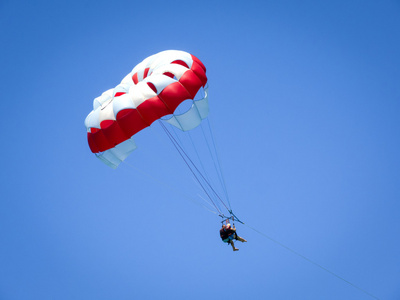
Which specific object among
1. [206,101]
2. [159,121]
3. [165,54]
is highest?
[165,54]

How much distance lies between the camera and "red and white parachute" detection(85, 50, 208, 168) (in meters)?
12.4

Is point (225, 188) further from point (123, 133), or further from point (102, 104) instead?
point (102, 104)

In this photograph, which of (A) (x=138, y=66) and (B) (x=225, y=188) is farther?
(A) (x=138, y=66)

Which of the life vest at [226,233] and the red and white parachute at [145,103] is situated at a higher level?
the red and white parachute at [145,103]

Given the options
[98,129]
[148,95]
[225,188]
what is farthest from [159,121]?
[225,188]

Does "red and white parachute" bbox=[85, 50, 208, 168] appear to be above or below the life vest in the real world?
above

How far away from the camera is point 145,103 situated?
12.3 metres

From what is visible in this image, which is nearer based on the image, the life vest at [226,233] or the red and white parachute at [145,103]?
the red and white parachute at [145,103]

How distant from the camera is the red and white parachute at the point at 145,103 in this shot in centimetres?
1239

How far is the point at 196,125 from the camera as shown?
13.7 metres

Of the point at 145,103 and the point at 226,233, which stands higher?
the point at 145,103

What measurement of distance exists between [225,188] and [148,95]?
3.72m

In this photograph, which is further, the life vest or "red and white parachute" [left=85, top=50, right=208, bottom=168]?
the life vest

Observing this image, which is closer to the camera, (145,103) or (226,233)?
(145,103)
